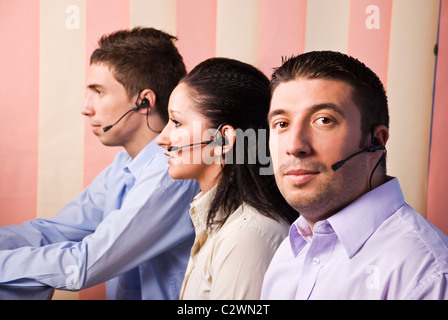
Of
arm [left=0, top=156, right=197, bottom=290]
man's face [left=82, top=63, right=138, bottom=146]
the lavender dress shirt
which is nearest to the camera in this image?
the lavender dress shirt

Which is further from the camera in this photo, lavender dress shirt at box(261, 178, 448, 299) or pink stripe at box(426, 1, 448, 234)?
pink stripe at box(426, 1, 448, 234)

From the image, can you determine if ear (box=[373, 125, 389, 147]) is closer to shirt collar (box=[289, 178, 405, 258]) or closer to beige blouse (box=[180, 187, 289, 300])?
shirt collar (box=[289, 178, 405, 258])

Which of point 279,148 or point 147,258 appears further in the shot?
point 147,258

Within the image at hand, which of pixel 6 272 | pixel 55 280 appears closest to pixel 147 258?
pixel 55 280

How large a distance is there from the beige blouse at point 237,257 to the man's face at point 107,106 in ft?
1.70

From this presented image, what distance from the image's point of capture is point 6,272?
4.32 feet

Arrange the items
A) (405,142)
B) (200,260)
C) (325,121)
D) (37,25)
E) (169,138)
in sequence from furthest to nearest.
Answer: (37,25) → (405,142) → (169,138) → (200,260) → (325,121)

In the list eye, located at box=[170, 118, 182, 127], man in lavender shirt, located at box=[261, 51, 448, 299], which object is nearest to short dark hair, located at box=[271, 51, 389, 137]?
man in lavender shirt, located at box=[261, 51, 448, 299]

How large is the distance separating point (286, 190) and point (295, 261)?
0.15 metres

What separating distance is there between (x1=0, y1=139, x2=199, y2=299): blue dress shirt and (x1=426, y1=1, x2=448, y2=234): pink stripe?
2.18 ft

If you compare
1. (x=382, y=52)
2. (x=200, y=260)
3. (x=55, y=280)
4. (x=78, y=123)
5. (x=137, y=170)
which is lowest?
(x=55, y=280)

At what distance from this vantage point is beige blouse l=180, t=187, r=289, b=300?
104cm

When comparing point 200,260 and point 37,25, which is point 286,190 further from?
point 37,25

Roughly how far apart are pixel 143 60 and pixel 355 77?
85 centimetres
